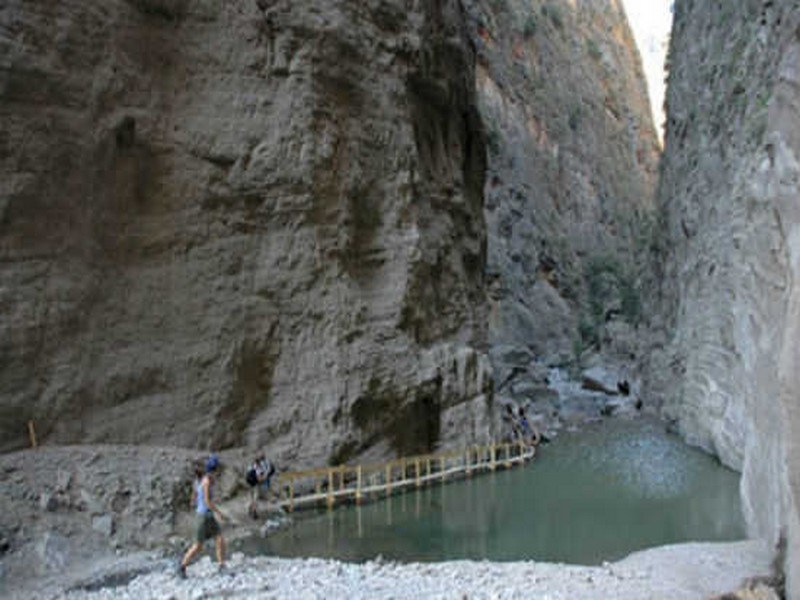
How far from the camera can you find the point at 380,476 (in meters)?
19.2

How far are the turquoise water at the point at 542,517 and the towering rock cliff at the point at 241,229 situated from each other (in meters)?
2.16

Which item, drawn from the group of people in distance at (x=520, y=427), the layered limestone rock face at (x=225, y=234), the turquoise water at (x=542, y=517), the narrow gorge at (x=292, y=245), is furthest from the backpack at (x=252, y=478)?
the group of people in distance at (x=520, y=427)

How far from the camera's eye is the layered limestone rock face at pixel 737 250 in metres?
9.80

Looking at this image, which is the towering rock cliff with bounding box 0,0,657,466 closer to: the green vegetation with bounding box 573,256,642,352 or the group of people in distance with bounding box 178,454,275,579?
the group of people in distance with bounding box 178,454,275,579

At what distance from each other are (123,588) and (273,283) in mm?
9412

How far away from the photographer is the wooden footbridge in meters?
17.0

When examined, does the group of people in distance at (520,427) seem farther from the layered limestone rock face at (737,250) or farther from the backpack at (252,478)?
the backpack at (252,478)

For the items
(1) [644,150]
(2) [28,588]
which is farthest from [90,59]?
(1) [644,150]

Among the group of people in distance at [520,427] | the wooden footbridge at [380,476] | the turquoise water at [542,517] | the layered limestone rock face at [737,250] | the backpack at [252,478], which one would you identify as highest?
the layered limestone rock face at [737,250]

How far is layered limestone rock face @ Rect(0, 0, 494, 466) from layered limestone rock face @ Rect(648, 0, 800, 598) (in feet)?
26.2

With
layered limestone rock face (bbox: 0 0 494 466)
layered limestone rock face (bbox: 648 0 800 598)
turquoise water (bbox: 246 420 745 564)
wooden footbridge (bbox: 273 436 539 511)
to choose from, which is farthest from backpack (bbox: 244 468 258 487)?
layered limestone rock face (bbox: 648 0 800 598)

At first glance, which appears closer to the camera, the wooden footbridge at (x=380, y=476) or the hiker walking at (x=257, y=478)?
the hiker walking at (x=257, y=478)

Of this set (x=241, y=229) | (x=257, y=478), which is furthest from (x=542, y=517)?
(x=241, y=229)

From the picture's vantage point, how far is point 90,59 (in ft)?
51.6
